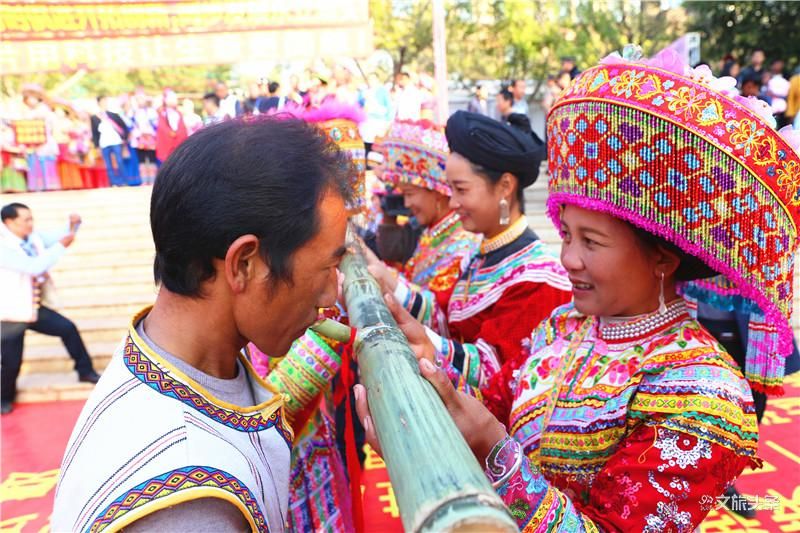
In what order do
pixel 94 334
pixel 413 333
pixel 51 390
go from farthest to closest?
1. pixel 94 334
2. pixel 51 390
3. pixel 413 333

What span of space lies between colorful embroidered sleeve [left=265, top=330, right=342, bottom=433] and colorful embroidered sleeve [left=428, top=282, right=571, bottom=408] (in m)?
0.43

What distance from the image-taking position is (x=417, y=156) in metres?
3.97

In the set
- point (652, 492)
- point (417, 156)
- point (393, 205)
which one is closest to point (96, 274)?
point (393, 205)

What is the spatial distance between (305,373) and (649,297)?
4.27 feet

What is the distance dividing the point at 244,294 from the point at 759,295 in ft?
4.12

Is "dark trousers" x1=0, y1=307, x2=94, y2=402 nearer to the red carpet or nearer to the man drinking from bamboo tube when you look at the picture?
the red carpet

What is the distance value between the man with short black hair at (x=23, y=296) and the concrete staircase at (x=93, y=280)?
0.30 metres

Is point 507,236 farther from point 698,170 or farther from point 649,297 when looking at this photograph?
point 698,170

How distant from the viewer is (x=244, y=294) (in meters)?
1.21

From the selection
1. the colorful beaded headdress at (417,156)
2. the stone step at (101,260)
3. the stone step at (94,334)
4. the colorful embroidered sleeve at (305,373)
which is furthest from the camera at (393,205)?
the stone step at (101,260)

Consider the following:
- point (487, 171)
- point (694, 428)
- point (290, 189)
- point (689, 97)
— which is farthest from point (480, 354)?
point (290, 189)

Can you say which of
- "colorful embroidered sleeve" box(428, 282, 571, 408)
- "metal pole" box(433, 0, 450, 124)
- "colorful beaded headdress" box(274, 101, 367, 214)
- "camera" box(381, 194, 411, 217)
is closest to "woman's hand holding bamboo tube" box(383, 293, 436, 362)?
"colorful embroidered sleeve" box(428, 282, 571, 408)

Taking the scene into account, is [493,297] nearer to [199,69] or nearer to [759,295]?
[759,295]

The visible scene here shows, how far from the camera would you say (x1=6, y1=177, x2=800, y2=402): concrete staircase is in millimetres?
7227
